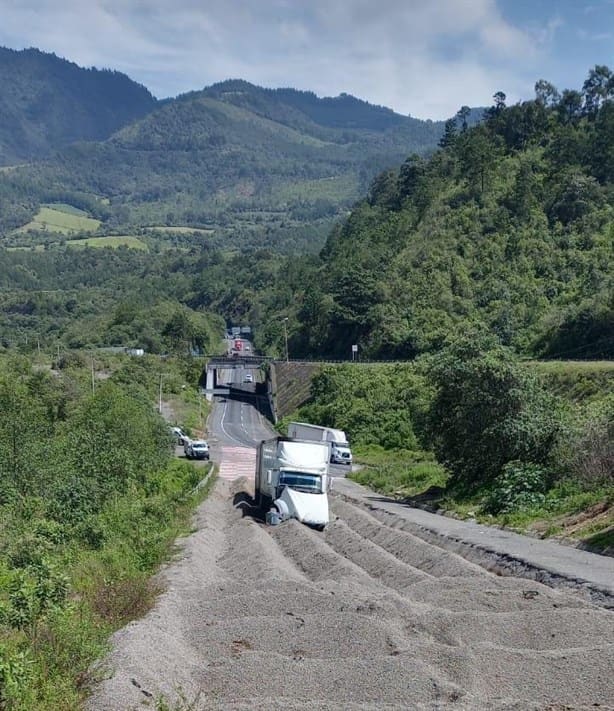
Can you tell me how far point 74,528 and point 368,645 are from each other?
1570 cm

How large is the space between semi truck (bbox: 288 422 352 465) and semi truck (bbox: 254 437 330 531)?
2348 cm

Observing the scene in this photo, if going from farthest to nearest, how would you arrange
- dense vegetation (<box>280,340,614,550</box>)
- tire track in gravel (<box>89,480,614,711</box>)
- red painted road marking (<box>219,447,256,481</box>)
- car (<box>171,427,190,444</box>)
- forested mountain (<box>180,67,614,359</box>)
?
1. forested mountain (<box>180,67,614,359</box>)
2. car (<box>171,427,190,444</box>)
3. red painted road marking (<box>219,447,256,481</box>)
4. dense vegetation (<box>280,340,614,550</box>)
5. tire track in gravel (<box>89,480,614,711</box>)

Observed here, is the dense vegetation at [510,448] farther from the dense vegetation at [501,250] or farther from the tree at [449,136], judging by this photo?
the tree at [449,136]

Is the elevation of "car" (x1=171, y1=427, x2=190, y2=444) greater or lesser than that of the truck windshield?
lesser

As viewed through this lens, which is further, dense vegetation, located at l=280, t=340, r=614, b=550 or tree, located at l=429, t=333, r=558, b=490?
tree, located at l=429, t=333, r=558, b=490

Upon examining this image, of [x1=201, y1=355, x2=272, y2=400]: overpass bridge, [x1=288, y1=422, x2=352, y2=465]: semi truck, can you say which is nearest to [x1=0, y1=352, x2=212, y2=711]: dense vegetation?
[x1=288, y1=422, x2=352, y2=465]: semi truck

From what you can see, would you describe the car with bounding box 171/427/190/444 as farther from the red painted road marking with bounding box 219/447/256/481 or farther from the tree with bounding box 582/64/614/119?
the tree with bounding box 582/64/614/119

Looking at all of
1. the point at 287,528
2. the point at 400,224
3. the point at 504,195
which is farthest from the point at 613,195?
the point at 287,528

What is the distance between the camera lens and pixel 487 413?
1462 inches

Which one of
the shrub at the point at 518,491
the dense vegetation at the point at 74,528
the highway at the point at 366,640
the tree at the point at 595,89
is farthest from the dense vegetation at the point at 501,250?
the highway at the point at 366,640

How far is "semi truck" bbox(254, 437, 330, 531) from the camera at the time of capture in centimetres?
A: 3161

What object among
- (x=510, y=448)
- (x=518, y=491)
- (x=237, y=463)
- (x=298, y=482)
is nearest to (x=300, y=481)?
(x=298, y=482)

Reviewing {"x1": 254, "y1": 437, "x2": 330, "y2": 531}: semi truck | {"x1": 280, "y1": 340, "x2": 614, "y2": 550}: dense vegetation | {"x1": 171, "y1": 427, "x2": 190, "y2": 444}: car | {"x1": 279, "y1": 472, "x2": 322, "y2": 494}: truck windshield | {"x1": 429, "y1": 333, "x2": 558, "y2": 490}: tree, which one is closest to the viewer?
{"x1": 280, "y1": 340, "x2": 614, "y2": 550}: dense vegetation

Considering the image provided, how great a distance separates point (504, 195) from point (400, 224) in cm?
2006
